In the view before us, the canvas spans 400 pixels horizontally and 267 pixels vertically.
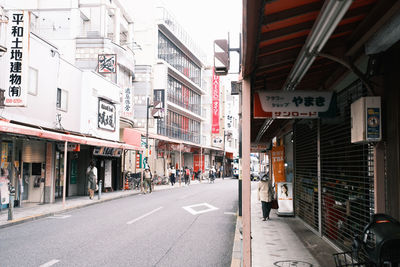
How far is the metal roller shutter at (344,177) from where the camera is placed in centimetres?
634

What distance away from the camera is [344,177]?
7.68 m

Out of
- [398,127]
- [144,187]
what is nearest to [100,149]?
[144,187]

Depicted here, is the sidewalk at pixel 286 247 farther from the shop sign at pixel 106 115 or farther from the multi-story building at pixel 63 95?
the shop sign at pixel 106 115

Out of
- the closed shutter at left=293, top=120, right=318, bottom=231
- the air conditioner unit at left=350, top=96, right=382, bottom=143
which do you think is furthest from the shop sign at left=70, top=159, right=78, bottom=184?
the air conditioner unit at left=350, top=96, right=382, bottom=143

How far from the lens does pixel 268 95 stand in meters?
6.21

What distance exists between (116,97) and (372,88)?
23.6 meters

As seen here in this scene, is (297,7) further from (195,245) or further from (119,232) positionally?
(119,232)

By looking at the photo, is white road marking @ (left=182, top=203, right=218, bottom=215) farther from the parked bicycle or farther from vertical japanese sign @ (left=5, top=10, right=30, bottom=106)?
the parked bicycle

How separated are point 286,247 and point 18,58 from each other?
38.8 ft

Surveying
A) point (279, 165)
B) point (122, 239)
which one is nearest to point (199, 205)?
point (279, 165)

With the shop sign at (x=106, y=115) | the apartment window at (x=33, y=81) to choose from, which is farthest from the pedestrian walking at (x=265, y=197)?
the shop sign at (x=106, y=115)

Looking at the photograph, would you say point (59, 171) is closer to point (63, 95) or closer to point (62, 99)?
point (62, 99)

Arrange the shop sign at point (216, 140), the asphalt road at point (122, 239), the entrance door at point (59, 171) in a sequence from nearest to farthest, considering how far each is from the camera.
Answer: the asphalt road at point (122, 239), the entrance door at point (59, 171), the shop sign at point (216, 140)

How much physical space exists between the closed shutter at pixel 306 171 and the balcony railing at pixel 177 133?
2843 cm
